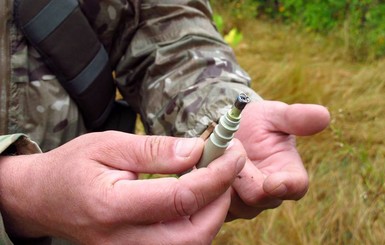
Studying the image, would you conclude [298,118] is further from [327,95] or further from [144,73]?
[327,95]

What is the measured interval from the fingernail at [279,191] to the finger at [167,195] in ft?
0.62

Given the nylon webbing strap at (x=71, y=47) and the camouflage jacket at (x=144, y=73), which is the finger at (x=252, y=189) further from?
the nylon webbing strap at (x=71, y=47)

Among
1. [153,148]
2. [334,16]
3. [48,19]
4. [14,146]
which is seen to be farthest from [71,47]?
[334,16]

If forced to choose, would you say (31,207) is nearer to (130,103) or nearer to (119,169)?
(119,169)

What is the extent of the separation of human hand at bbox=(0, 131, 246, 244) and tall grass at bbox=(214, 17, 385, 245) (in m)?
1.24

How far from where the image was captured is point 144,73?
56.7 inches

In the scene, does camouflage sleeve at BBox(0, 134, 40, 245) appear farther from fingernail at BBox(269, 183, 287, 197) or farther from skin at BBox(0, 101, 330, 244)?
fingernail at BBox(269, 183, 287, 197)

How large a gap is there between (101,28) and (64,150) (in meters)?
0.52

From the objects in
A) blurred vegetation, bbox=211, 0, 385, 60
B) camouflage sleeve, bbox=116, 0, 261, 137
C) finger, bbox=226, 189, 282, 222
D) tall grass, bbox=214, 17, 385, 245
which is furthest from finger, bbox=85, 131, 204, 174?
blurred vegetation, bbox=211, 0, 385, 60

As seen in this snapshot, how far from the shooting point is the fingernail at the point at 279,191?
39.2 inches

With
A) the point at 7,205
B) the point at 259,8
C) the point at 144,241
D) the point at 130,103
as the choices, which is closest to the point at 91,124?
the point at 130,103

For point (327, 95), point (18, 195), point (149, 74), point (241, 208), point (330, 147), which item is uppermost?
point (18, 195)

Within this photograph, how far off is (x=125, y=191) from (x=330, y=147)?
6.41ft

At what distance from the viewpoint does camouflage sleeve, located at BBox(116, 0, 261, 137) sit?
1306mm
